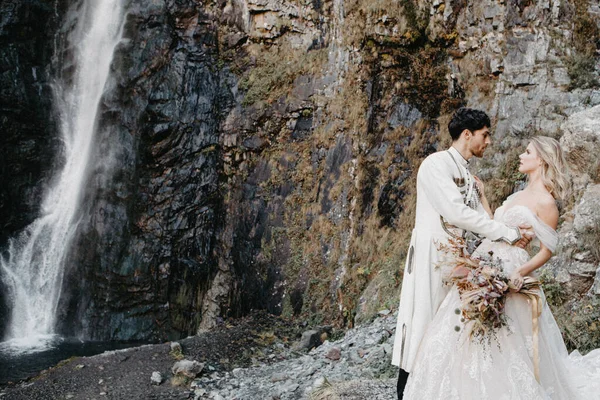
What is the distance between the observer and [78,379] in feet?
28.7

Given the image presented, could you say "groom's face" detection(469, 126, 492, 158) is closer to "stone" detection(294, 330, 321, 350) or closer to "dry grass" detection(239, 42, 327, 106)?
"stone" detection(294, 330, 321, 350)

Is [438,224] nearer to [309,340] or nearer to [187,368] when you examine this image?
[187,368]

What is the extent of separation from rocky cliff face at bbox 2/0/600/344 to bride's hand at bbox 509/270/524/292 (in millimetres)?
5593

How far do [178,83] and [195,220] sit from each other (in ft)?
12.2

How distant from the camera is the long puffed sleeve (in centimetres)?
347

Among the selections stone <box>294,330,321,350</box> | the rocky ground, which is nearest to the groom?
the rocky ground

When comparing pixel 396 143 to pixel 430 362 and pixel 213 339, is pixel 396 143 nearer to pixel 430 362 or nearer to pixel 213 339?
pixel 213 339

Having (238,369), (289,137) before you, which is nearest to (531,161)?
(238,369)

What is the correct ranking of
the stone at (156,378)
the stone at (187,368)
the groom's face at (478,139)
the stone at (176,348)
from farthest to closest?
the stone at (176,348), the stone at (187,368), the stone at (156,378), the groom's face at (478,139)

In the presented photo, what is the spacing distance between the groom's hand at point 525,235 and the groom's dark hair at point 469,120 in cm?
Result: 74

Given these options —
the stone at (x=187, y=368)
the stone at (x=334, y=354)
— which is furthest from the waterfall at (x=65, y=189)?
the stone at (x=334, y=354)

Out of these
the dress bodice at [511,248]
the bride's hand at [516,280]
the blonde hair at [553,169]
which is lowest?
the bride's hand at [516,280]

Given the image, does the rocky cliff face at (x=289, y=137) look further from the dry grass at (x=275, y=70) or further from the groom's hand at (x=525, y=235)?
the groom's hand at (x=525, y=235)

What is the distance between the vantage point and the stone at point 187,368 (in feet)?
27.7
